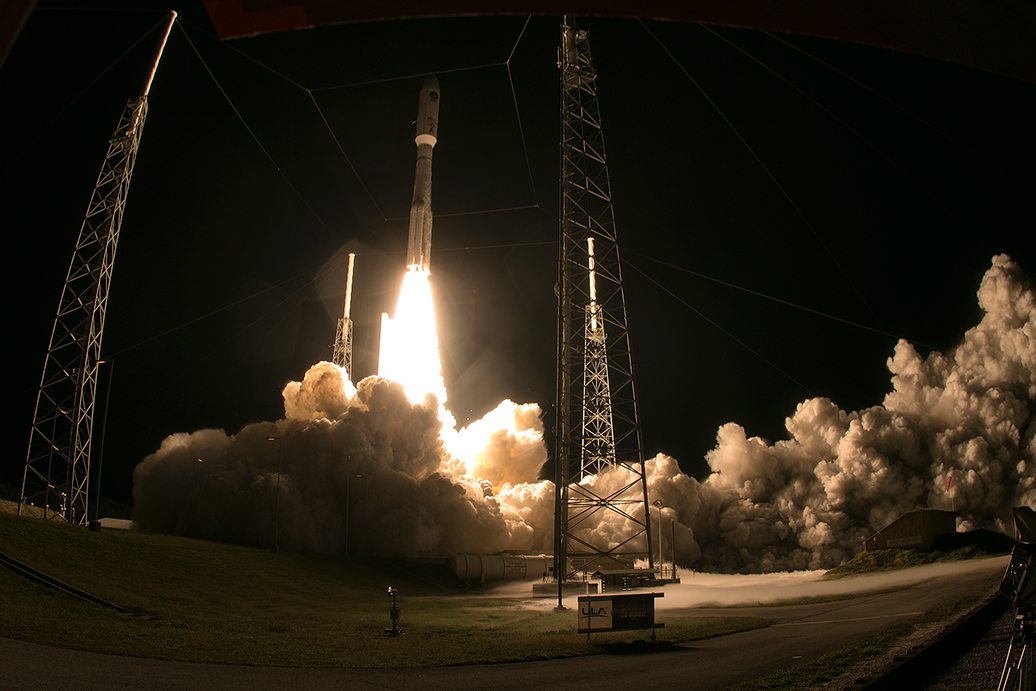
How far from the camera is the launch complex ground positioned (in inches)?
411

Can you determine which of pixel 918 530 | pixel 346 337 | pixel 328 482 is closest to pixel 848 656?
pixel 918 530

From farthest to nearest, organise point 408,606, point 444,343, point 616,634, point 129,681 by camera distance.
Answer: point 444,343 < point 408,606 < point 616,634 < point 129,681

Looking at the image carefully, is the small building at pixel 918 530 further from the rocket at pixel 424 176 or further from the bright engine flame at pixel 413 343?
the rocket at pixel 424 176

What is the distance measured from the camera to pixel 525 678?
1038 centimetres

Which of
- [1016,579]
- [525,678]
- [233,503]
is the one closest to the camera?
[1016,579]

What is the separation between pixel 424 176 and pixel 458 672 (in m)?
36.0

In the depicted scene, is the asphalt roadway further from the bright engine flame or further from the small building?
the bright engine flame

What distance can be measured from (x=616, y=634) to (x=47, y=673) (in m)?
10.4

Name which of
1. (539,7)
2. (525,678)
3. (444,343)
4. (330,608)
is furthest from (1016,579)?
(444,343)

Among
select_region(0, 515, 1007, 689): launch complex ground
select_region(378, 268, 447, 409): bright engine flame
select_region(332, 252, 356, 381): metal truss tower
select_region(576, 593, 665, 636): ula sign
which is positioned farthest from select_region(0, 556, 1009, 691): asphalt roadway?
select_region(332, 252, 356, 381): metal truss tower

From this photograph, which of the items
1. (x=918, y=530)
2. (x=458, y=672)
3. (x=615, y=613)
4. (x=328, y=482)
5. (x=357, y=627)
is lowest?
(x=357, y=627)

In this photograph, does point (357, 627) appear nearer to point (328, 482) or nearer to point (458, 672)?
point (458, 672)

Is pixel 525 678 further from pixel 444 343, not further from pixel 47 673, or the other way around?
pixel 444 343

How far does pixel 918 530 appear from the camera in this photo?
33031 millimetres
